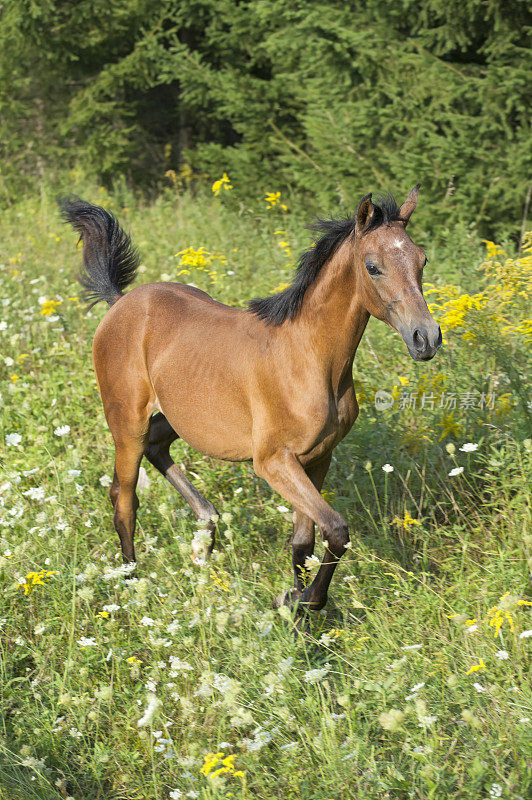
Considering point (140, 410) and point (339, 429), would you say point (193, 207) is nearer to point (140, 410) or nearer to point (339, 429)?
point (140, 410)

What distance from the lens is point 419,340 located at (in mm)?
3148

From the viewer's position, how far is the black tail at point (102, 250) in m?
5.23

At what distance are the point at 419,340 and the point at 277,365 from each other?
91cm

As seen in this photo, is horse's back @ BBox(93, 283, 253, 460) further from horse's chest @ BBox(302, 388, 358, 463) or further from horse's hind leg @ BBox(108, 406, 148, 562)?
horse's chest @ BBox(302, 388, 358, 463)

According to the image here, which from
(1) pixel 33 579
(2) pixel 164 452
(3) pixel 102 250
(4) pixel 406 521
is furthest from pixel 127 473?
(4) pixel 406 521

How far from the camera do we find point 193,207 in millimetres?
10875

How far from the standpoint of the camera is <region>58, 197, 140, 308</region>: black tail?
523cm

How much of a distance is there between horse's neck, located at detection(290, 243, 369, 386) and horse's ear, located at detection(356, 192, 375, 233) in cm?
19

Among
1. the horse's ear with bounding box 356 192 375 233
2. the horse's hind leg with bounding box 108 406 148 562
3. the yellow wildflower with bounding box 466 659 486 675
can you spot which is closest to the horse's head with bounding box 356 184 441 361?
the horse's ear with bounding box 356 192 375 233

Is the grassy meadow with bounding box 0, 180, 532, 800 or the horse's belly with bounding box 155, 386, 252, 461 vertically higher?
the horse's belly with bounding box 155, 386, 252, 461

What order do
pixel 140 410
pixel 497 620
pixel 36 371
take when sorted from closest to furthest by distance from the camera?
pixel 497 620, pixel 140 410, pixel 36 371

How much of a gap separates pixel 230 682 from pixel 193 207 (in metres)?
8.93

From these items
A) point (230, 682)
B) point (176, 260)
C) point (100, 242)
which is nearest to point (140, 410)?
point (100, 242)

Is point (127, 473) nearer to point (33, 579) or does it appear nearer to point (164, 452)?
point (164, 452)
